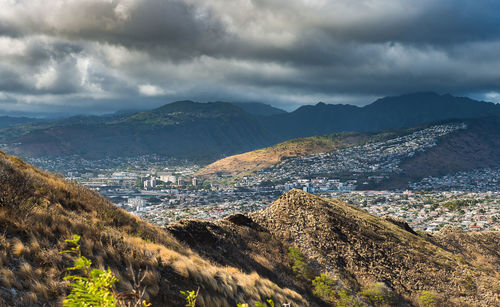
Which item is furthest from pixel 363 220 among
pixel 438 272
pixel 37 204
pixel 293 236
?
pixel 37 204

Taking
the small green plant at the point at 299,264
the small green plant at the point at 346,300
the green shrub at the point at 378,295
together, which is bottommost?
the green shrub at the point at 378,295

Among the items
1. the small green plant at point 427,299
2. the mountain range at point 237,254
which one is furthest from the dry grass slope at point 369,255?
the small green plant at point 427,299

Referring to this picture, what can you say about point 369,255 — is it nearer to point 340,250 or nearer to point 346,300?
point 340,250

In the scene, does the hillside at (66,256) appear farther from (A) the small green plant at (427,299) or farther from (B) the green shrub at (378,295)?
(A) the small green plant at (427,299)

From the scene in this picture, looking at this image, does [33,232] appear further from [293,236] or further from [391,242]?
[391,242]

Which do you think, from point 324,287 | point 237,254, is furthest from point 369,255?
point 237,254

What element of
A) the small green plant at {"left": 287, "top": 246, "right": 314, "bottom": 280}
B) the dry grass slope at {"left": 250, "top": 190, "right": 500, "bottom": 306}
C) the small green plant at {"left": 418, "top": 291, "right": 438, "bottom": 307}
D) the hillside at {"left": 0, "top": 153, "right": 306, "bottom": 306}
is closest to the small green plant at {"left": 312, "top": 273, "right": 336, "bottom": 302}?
the small green plant at {"left": 287, "top": 246, "right": 314, "bottom": 280}

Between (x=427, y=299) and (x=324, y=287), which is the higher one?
(x=324, y=287)
